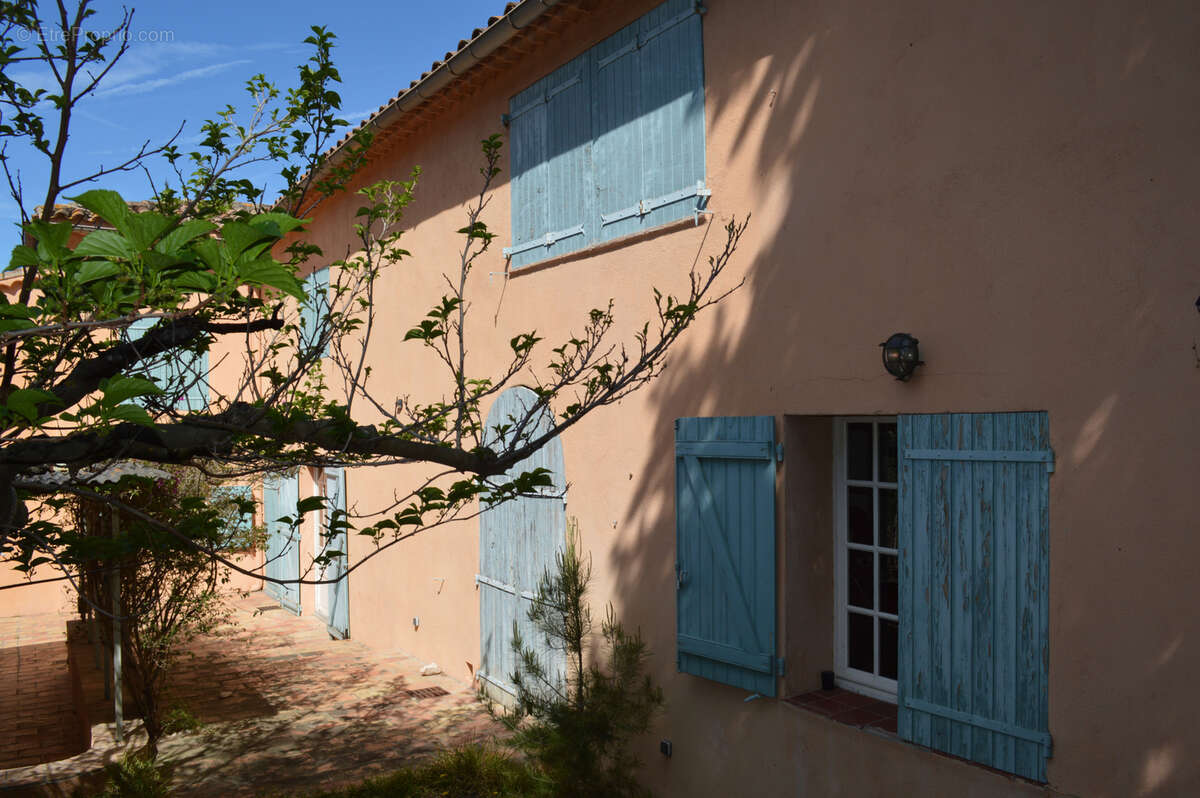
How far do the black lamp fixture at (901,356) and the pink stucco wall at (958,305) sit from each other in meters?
0.06

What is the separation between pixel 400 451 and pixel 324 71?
153cm

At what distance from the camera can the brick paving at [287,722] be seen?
6.20 metres

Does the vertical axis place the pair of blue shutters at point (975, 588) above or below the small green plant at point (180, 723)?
above

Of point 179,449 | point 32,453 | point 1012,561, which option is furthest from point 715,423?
point 32,453

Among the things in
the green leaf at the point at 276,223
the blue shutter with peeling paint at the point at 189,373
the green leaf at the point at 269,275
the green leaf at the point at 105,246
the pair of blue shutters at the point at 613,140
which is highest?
the pair of blue shutters at the point at 613,140

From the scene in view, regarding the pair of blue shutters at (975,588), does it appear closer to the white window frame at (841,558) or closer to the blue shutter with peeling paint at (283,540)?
the white window frame at (841,558)

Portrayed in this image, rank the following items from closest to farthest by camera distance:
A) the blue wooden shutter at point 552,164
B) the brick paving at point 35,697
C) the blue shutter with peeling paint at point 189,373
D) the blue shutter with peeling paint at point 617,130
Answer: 1. the blue shutter with peeling paint at point 189,373
2. the blue shutter with peeling paint at point 617,130
3. the blue wooden shutter at point 552,164
4. the brick paving at point 35,697

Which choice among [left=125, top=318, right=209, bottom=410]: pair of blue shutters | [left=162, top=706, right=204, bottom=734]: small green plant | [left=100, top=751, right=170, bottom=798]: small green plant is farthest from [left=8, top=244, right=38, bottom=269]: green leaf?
[left=162, top=706, right=204, bottom=734]: small green plant

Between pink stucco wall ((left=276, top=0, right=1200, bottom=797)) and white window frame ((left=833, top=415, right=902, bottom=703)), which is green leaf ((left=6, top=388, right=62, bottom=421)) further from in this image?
white window frame ((left=833, top=415, right=902, bottom=703))

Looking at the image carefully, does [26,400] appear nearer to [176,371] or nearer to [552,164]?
[176,371]

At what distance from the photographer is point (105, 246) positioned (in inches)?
62.5

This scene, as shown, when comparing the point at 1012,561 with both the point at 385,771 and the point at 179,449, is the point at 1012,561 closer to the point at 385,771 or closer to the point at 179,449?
the point at 179,449

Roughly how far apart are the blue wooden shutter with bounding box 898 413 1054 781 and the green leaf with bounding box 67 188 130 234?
11.3ft

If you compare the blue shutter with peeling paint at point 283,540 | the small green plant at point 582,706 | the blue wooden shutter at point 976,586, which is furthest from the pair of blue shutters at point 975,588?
the blue shutter with peeling paint at point 283,540
